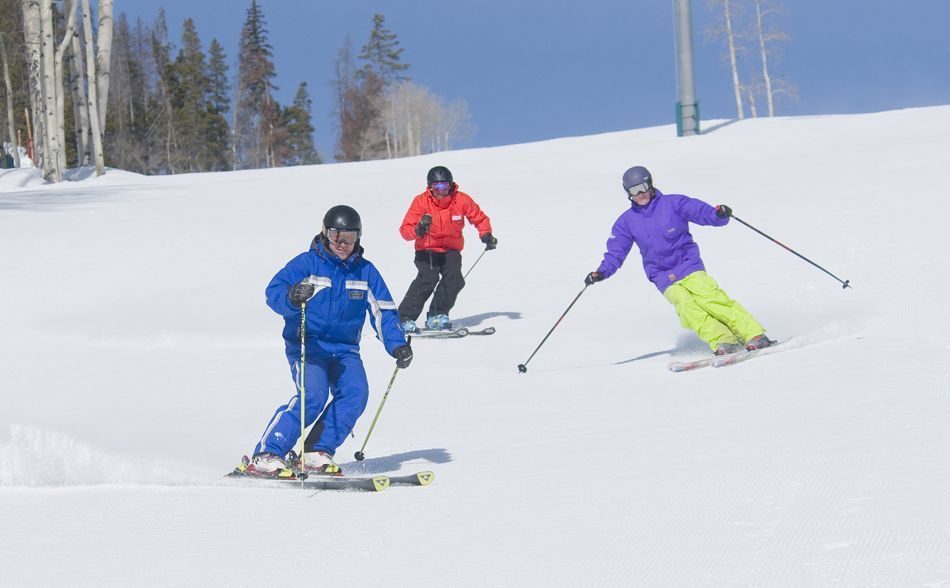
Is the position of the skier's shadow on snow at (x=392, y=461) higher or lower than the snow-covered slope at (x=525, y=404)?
Result: lower

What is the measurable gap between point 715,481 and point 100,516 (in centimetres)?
217

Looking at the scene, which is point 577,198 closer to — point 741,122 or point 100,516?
point 741,122

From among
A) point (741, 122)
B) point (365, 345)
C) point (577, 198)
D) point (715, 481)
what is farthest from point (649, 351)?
point (741, 122)

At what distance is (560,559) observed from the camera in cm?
327

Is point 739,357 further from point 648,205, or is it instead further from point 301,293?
point 301,293

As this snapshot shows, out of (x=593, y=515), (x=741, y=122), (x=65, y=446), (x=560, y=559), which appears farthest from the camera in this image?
(x=741, y=122)

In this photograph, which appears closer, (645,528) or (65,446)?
(645,528)

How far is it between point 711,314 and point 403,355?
341 centimetres

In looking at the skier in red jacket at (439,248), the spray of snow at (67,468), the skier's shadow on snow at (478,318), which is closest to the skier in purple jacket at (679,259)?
the skier in red jacket at (439,248)

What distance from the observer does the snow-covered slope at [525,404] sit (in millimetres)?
3354

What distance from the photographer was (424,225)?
32.8ft

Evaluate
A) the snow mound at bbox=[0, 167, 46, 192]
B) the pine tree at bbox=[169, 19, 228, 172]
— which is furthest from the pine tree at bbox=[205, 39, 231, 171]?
the snow mound at bbox=[0, 167, 46, 192]

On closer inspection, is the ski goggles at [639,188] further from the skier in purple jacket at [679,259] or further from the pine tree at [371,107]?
the pine tree at [371,107]

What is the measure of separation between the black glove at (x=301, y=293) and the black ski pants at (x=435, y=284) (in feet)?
18.1
